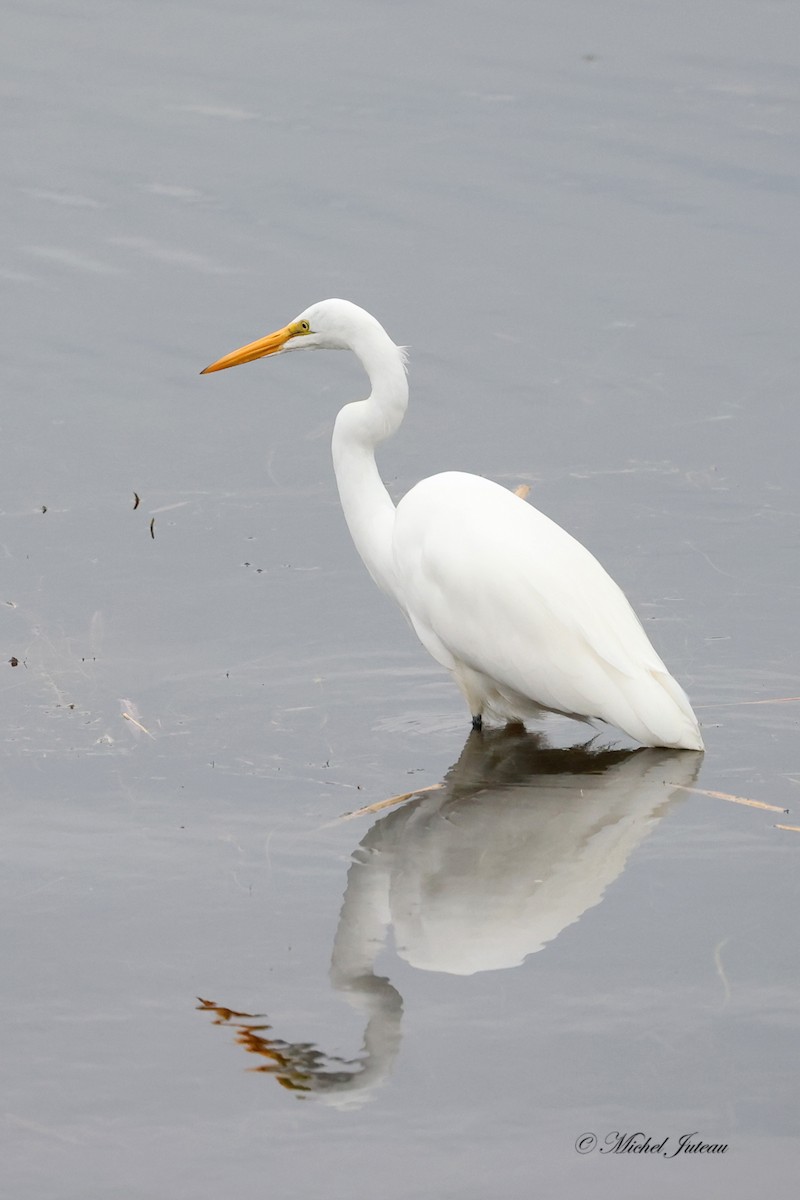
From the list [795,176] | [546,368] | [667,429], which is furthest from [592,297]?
[795,176]

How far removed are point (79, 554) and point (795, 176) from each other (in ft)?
17.7

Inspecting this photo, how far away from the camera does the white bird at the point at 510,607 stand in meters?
5.30

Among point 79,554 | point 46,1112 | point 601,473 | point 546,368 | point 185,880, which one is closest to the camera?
point 46,1112

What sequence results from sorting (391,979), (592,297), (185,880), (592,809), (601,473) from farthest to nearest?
(592,297)
(601,473)
(592,809)
(185,880)
(391,979)

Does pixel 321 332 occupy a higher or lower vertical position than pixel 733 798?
higher

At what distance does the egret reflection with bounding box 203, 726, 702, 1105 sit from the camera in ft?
12.7

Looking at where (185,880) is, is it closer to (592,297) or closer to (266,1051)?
(266,1051)

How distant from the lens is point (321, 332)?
6.09 metres

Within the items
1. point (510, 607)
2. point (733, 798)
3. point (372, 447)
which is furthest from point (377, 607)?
point (733, 798)

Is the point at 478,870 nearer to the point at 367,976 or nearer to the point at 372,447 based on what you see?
the point at 367,976

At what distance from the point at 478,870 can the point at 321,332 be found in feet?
7.45

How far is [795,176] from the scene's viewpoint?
9.97 meters

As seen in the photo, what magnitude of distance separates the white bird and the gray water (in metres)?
0.18

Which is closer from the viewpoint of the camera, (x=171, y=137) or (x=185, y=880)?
(x=185, y=880)
